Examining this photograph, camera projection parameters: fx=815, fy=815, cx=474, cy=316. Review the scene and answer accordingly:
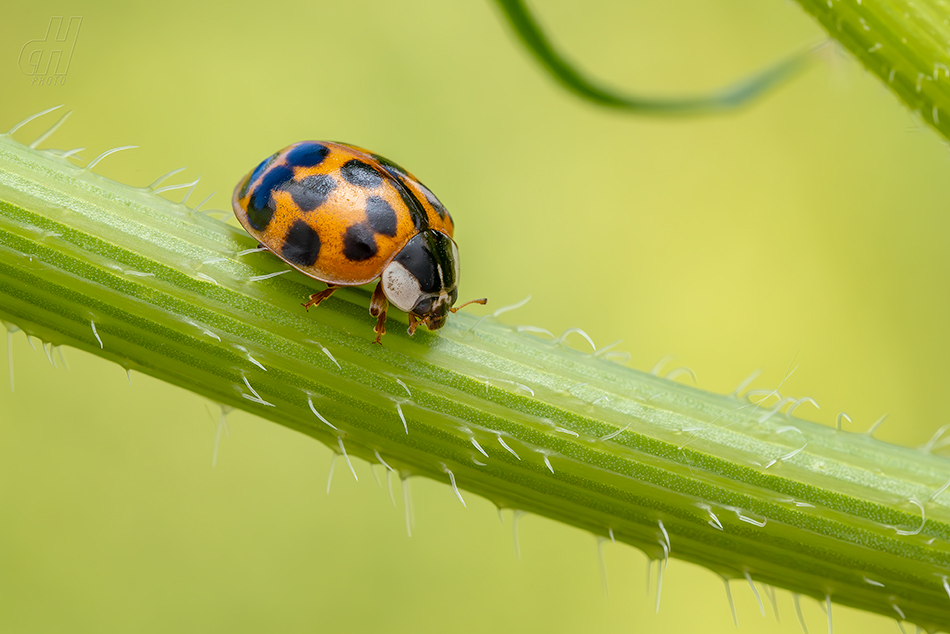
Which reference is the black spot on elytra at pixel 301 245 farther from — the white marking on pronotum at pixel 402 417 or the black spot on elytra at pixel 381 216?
the white marking on pronotum at pixel 402 417

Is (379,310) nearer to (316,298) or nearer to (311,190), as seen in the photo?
(316,298)

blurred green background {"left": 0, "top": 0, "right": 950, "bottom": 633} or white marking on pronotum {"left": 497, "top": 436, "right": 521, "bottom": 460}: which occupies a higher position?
white marking on pronotum {"left": 497, "top": 436, "right": 521, "bottom": 460}

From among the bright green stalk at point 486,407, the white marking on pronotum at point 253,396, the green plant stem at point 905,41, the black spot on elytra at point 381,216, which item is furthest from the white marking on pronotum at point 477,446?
the green plant stem at point 905,41

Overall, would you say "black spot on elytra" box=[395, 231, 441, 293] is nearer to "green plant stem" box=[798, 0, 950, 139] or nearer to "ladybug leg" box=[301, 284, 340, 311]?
"ladybug leg" box=[301, 284, 340, 311]

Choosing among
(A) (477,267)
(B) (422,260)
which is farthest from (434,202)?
(A) (477,267)

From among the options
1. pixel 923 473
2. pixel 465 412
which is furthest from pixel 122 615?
pixel 923 473

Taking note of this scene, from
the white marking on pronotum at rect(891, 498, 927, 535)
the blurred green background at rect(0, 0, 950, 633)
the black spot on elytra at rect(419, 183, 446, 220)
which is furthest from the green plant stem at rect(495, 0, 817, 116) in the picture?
the blurred green background at rect(0, 0, 950, 633)

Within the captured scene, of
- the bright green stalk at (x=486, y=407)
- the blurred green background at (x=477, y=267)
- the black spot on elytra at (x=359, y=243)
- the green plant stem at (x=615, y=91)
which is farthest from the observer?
the blurred green background at (x=477, y=267)
